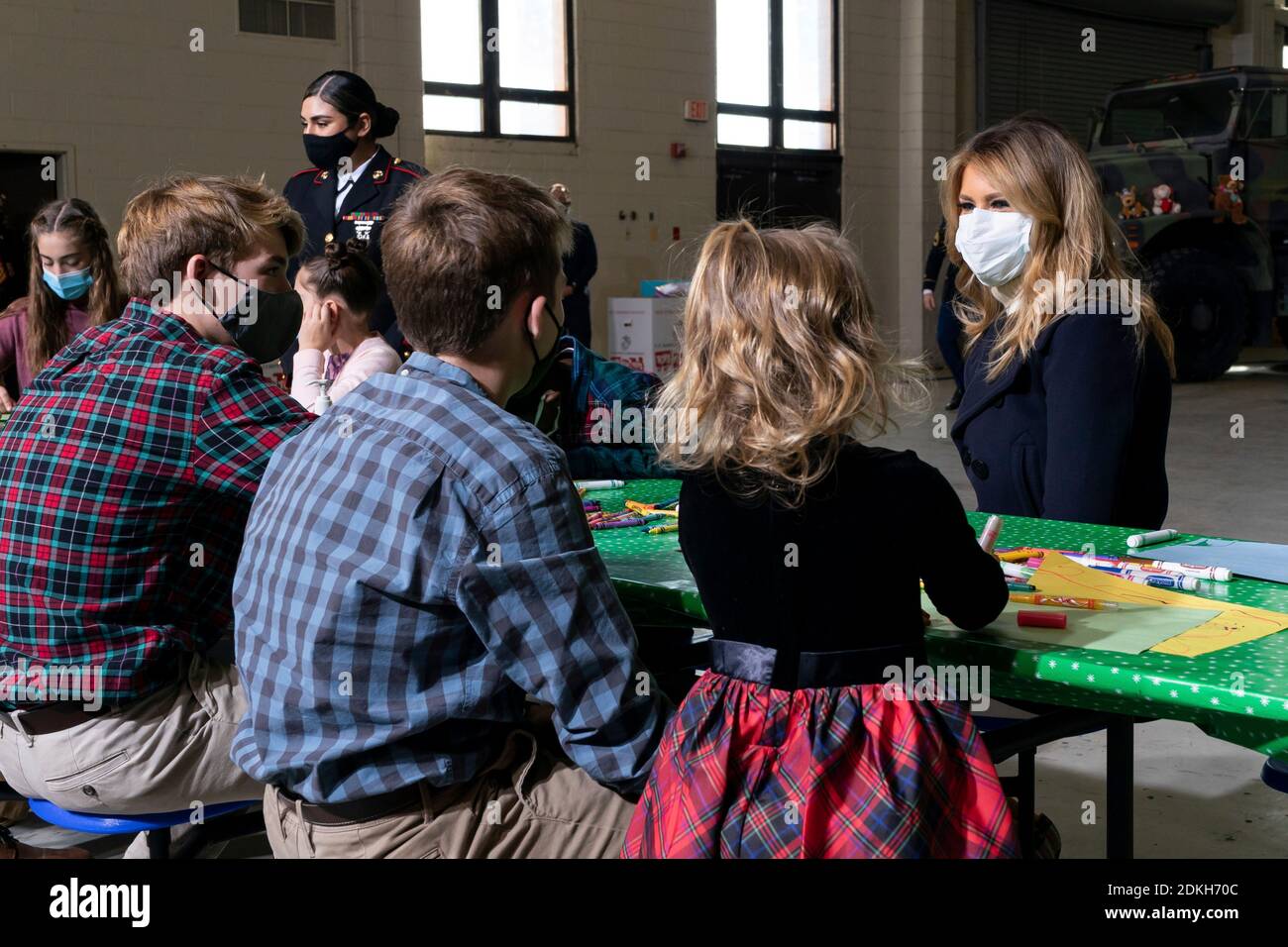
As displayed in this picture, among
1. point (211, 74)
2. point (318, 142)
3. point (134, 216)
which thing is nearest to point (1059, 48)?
point (211, 74)

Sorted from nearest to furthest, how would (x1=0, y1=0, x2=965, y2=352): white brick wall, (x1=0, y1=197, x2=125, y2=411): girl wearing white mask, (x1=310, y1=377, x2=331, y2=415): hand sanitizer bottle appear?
(x1=310, y1=377, x2=331, y2=415): hand sanitizer bottle → (x1=0, y1=197, x2=125, y2=411): girl wearing white mask → (x1=0, y1=0, x2=965, y2=352): white brick wall

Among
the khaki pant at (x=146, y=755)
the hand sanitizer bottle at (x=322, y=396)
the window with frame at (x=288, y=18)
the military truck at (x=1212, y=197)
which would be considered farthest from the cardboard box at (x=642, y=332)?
the khaki pant at (x=146, y=755)

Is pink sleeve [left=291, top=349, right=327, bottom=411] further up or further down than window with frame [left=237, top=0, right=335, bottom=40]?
further down

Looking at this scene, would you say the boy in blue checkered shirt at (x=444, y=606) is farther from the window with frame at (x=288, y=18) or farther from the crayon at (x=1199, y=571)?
the window with frame at (x=288, y=18)

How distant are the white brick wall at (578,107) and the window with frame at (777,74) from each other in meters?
0.17

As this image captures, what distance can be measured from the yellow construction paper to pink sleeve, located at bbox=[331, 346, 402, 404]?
1.75 meters

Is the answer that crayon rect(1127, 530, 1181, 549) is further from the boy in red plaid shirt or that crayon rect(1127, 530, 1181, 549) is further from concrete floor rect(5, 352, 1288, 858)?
the boy in red plaid shirt

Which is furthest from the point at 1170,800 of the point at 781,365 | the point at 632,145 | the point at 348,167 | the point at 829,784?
the point at 632,145

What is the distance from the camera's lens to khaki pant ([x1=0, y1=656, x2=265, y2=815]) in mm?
1742

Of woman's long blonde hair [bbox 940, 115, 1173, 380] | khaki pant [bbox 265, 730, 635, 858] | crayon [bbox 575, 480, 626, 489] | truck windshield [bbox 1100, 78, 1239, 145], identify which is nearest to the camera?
khaki pant [bbox 265, 730, 635, 858]

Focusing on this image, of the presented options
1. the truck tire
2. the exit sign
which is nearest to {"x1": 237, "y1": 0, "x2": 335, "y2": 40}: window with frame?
the exit sign

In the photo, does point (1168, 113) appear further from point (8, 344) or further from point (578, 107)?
point (8, 344)

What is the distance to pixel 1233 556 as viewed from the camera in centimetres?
186

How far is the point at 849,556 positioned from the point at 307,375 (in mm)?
2121
